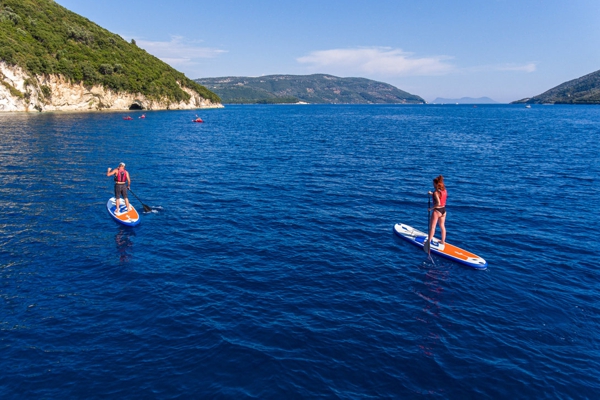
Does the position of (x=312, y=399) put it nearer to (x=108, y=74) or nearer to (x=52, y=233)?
(x=52, y=233)

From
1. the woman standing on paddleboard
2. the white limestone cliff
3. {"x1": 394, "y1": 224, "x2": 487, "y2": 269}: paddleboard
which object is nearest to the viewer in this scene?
{"x1": 394, "y1": 224, "x2": 487, "y2": 269}: paddleboard

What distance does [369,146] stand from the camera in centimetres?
6125

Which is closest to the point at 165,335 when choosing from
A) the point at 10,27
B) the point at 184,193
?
the point at 184,193

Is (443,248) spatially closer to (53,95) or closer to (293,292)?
(293,292)

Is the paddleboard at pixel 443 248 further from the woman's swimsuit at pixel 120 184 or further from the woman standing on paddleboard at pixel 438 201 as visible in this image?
the woman's swimsuit at pixel 120 184

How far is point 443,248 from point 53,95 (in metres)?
133

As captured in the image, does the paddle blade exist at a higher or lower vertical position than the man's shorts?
lower

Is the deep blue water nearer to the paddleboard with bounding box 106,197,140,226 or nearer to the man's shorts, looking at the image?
the paddleboard with bounding box 106,197,140,226

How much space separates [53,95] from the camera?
374 ft

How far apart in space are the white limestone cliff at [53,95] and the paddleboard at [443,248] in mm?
116033

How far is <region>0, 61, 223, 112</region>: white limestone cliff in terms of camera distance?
318 feet

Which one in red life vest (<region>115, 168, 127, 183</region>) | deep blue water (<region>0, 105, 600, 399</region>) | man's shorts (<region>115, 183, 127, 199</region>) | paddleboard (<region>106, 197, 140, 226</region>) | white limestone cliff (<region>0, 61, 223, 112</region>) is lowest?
deep blue water (<region>0, 105, 600, 399</region>)

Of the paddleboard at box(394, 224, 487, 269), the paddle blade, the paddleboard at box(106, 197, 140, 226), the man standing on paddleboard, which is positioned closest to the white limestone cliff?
the paddleboard at box(106, 197, 140, 226)

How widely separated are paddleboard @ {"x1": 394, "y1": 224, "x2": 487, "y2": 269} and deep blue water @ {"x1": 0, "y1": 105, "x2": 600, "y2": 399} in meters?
0.46
